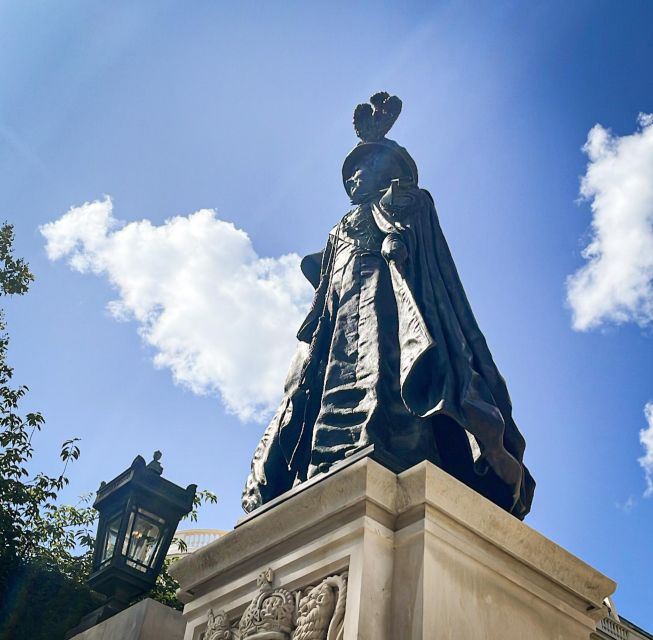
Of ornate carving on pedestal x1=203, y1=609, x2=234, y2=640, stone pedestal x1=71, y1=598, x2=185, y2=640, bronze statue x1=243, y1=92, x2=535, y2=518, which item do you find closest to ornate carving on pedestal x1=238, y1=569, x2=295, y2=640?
ornate carving on pedestal x1=203, y1=609, x2=234, y2=640

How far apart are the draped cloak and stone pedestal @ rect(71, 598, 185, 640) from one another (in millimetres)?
991

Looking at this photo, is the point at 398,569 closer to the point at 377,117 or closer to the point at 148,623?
the point at 148,623

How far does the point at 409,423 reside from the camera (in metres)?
4.34

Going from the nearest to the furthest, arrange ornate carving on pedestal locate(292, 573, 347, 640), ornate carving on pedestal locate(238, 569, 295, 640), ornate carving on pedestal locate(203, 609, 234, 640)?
1. ornate carving on pedestal locate(292, 573, 347, 640)
2. ornate carving on pedestal locate(238, 569, 295, 640)
3. ornate carving on pedestal locate(203, 609, 234, 640)

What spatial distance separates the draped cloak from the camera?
4137 mm

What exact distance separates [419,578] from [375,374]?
54.1 inches

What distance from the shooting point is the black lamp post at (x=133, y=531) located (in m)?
6.09

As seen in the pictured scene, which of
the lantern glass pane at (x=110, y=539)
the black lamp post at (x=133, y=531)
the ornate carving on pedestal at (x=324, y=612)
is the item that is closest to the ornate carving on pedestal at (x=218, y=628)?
the ornate carving on pedestal at (x=324, y=612)

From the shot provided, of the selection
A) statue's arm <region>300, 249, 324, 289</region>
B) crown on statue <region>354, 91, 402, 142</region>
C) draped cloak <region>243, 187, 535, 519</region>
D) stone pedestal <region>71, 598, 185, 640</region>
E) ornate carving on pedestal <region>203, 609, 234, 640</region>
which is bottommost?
ornate carving on pedestal <region>203, 609, 234, 640</region>

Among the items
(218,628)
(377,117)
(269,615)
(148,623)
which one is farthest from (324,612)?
(377,117)

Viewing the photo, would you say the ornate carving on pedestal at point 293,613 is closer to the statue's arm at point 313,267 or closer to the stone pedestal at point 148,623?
the stone pedestal at point 148,623

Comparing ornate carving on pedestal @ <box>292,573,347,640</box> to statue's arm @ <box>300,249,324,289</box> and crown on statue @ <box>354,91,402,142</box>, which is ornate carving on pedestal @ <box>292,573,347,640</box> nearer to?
statue's arm @ <box>300,249,324,289</box>

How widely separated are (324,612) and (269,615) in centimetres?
32

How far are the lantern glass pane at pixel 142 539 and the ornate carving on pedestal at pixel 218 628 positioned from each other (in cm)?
219
